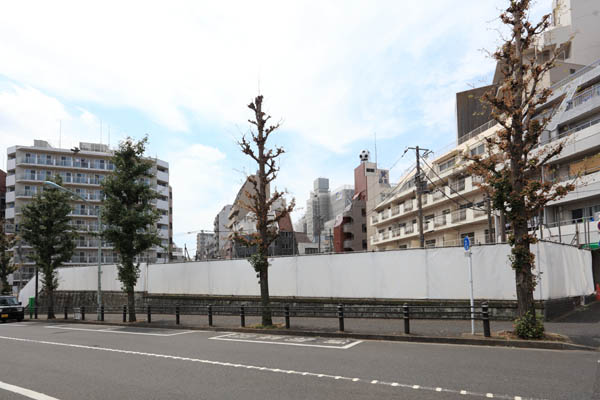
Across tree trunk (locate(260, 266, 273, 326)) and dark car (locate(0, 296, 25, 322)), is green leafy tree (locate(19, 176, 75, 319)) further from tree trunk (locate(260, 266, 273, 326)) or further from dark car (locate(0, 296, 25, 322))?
tree trunk (locate(260, 266, 273, 326))

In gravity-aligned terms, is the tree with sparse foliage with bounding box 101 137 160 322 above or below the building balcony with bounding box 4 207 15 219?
below

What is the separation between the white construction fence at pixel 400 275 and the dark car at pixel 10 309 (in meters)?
10.7

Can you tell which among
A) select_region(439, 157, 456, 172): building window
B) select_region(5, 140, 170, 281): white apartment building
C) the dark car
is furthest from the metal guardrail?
select_region(5, 140, 170, 281): white apartment building

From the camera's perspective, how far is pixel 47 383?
7254 mm

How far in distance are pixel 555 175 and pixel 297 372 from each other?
106 ft

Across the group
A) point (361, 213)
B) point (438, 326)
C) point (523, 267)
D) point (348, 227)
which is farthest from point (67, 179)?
point (523, 267)

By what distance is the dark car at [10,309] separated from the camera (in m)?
24.4

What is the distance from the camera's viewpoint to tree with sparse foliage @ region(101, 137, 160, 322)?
20188 millimetres

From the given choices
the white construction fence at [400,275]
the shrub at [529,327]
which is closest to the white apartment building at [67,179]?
the white construction fence at [400,275]

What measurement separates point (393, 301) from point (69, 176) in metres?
65.4

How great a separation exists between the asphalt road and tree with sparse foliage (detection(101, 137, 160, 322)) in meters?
9.02

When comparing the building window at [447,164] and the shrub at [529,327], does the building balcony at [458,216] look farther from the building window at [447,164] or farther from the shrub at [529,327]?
the shrub at [529,327]

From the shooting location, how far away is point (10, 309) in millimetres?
24750

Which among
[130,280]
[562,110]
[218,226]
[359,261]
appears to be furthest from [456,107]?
[218,226]
